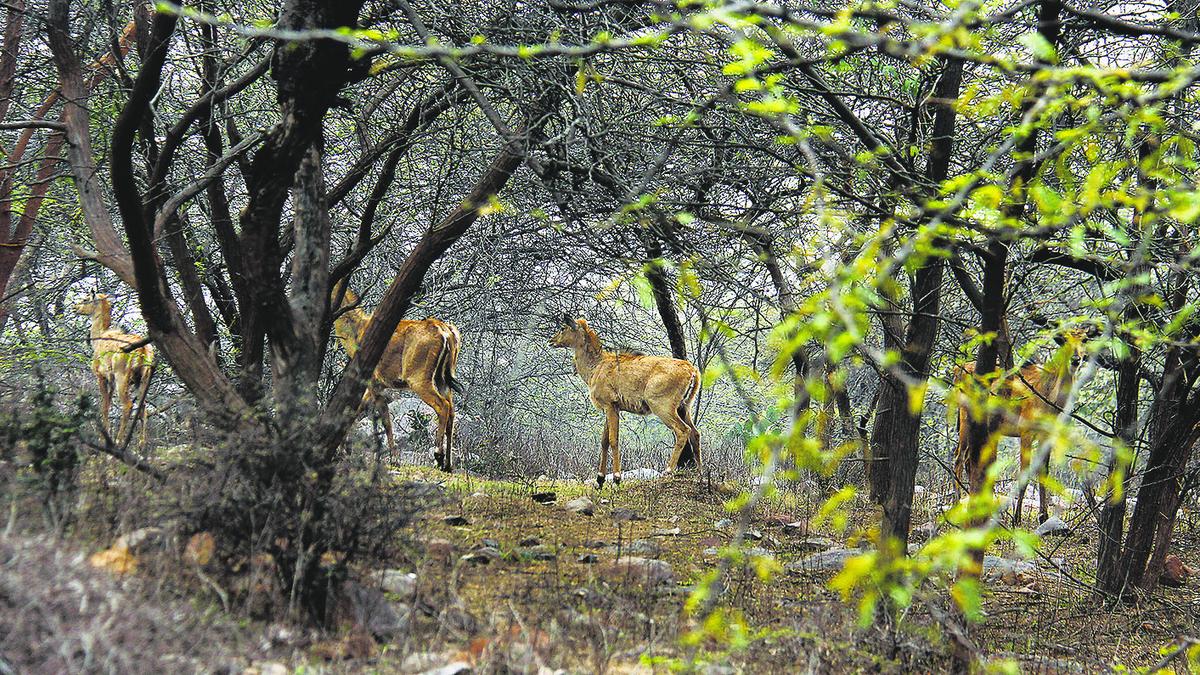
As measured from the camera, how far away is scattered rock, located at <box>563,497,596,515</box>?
29.9 ft

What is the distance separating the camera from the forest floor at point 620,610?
4047 millimetres

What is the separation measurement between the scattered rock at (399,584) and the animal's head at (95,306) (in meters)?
8.39

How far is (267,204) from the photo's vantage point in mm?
5414

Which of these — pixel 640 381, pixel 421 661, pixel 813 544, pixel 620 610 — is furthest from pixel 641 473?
pixel 421 661

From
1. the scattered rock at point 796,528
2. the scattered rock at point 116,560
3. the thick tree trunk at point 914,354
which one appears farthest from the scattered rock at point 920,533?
the scattered rock at point 116,560

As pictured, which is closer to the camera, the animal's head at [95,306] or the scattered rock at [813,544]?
the scattered rock at [813,544]

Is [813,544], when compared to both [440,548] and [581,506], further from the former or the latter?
[440,548]

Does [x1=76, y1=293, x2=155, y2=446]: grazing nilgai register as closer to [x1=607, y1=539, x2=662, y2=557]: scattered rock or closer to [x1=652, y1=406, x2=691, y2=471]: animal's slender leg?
[x1=652, y1=406, x2=691, y2=471]: animal's slender leg

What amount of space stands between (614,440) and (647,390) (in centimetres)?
83

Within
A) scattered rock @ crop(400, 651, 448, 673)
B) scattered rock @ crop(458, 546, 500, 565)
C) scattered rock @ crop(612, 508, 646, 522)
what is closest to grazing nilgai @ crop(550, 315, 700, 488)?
scattered rock @ crop(612, 508, 646, 522)

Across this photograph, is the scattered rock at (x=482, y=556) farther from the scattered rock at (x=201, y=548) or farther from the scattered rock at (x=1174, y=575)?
the scattered rock at (x=1174, y=575)

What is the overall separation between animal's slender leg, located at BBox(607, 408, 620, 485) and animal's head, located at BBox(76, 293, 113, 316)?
21.0 feet

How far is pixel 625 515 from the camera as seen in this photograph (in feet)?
30.2

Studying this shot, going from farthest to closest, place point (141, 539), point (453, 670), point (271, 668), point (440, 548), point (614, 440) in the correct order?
point (614, 440) < point (440, 548) < point (141, 539) < point (453, 670) < point (271, 668)
